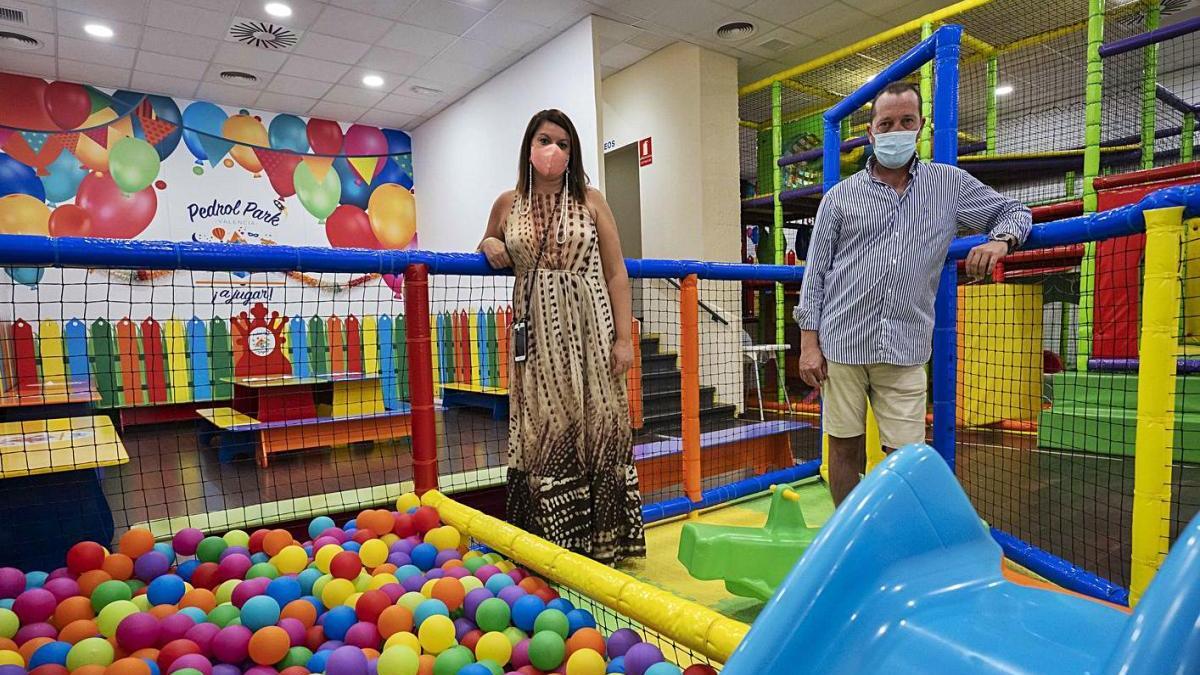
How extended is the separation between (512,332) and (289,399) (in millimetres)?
3268

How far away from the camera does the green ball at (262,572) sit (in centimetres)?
163

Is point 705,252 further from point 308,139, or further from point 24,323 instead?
point 24,323

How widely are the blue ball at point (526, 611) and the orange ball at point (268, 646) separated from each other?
470 mm

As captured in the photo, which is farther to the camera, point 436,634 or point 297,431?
point 297,431

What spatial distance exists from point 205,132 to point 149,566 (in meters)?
6.60

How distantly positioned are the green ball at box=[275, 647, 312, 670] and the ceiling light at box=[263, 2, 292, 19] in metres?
4.96

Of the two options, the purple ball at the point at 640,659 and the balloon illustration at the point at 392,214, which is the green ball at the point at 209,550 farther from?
the balloon illustration at the point at 392,214

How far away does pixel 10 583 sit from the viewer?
1484mm

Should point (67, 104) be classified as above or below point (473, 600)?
above

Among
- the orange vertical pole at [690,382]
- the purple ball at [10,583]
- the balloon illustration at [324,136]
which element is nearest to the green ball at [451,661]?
the purple ball at [10,583]

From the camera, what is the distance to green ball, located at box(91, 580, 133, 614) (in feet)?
4.84

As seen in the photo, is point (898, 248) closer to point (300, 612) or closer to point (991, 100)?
point (300, 612)

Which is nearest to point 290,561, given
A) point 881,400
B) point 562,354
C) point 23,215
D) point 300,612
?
point 300,612

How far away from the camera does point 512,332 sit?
6.40 ft
